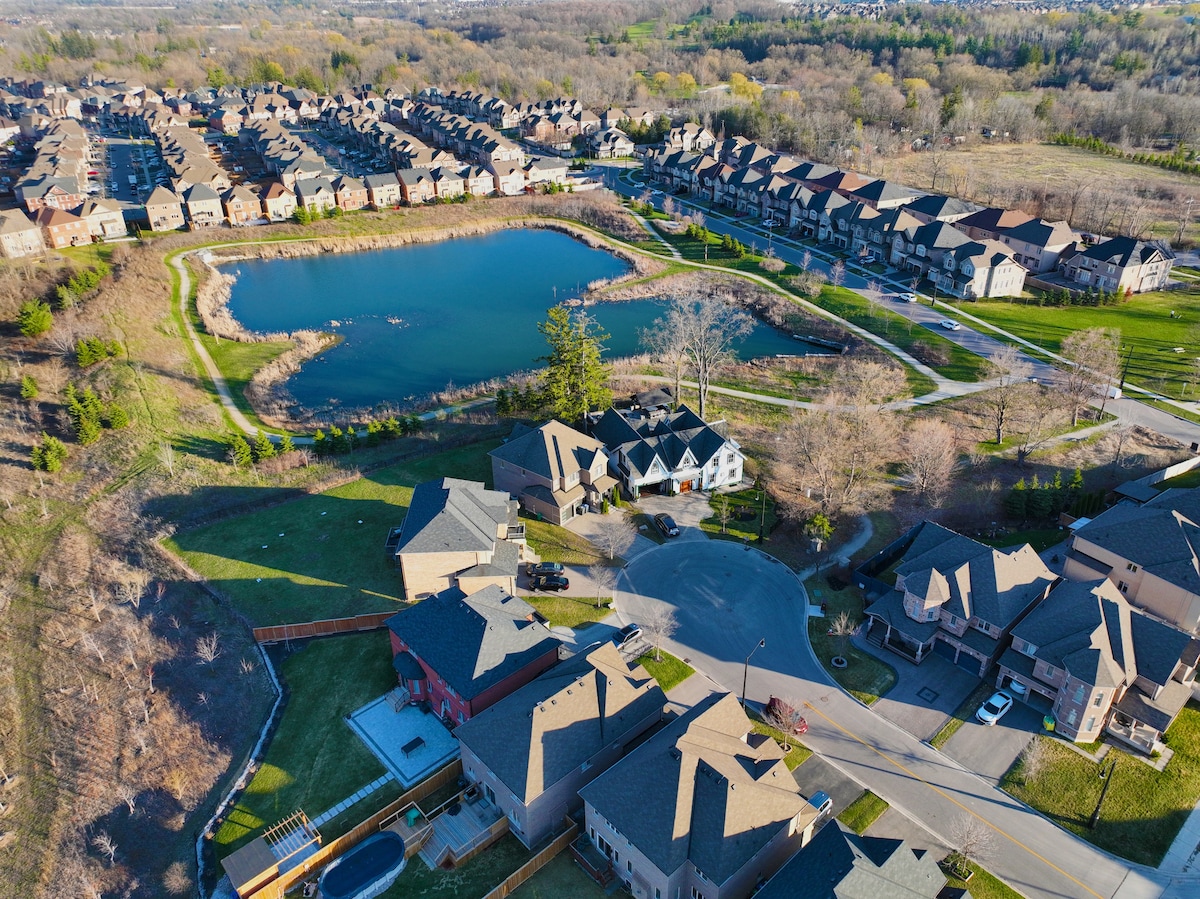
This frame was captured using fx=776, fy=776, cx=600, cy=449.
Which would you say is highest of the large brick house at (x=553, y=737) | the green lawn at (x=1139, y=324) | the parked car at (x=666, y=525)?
the large brick house at (x=553, y=737)

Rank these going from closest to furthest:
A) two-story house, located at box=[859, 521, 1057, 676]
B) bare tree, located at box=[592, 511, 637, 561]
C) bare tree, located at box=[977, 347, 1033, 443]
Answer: two-story house, located at box=[859, 521, 1057, 676]
bare tree, located at box=[592, 511, 637, 561]
bare tree, located at box=[977, 347, 1033, 443]

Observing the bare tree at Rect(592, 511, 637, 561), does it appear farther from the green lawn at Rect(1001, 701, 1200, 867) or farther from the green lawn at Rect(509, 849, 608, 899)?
the green lawn at Rect(1001, 701, 1200, 867)

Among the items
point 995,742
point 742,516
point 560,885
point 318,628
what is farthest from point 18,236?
point 995,742

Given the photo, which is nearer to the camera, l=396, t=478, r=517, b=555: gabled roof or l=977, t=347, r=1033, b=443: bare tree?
l=396, t=478, r=517, b=555: gabled roof

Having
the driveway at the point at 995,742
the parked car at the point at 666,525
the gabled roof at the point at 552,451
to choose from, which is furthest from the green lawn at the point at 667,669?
the gabled roof at the point at 552,451

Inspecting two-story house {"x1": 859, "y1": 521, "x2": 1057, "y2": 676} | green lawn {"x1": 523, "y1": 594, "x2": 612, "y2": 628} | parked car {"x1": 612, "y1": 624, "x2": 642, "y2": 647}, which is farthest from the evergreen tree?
two-story house {"x1": 859, "y1": 521, "x2": 1057, "y2": 676}

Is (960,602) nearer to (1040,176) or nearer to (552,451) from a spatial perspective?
(552,451)

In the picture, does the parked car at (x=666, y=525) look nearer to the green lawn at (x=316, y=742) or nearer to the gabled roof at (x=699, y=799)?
the green lawn at (x=316, y=742)
